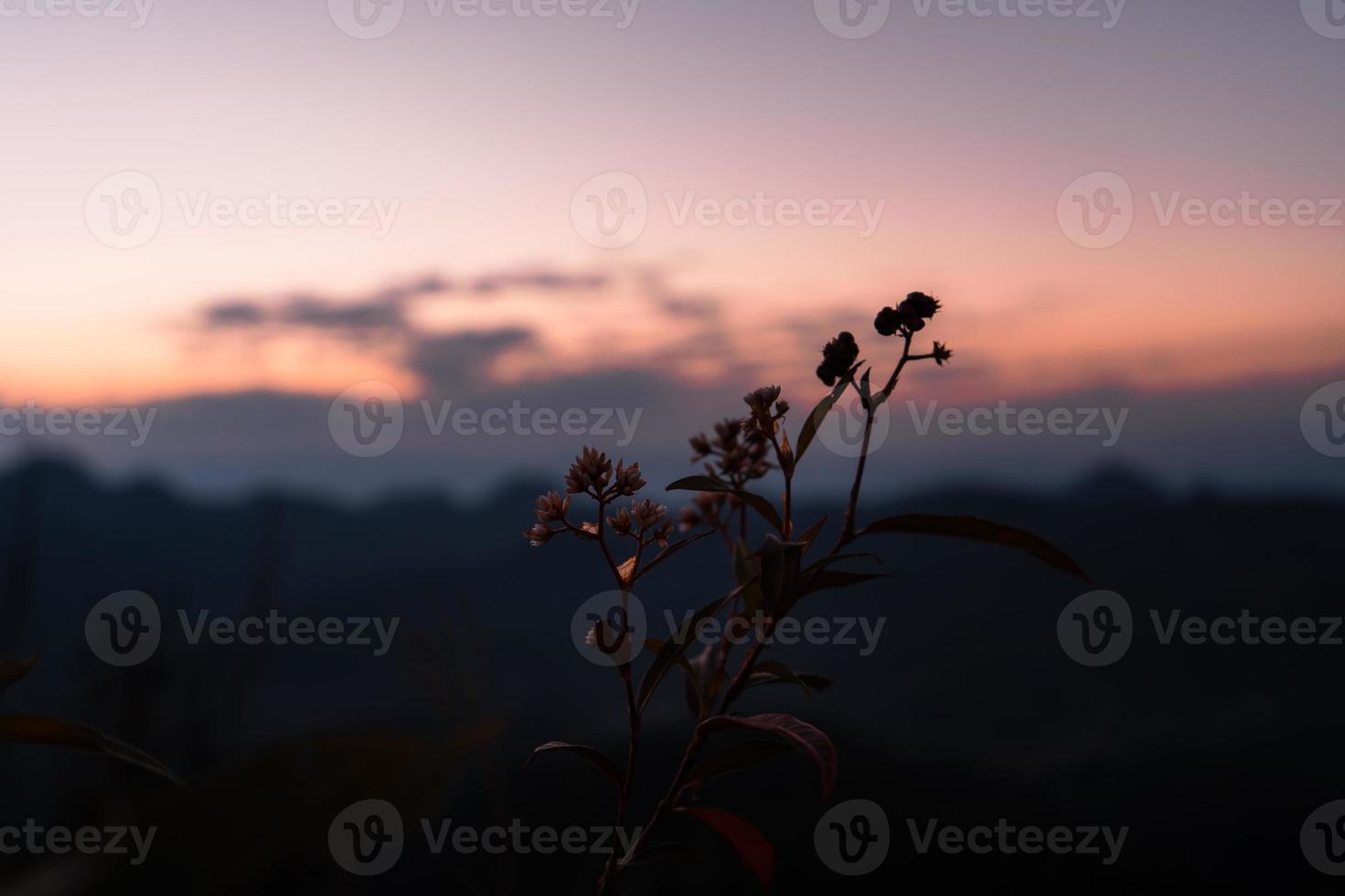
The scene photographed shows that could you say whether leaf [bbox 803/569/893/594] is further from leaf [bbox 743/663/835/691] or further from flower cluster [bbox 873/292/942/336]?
flower cluster [bbox 873/292/942/336]

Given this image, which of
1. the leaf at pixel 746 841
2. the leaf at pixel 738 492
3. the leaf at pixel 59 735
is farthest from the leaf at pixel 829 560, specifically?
the leaf at pixel 59 735

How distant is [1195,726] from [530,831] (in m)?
3.23

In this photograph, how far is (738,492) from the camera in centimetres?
111

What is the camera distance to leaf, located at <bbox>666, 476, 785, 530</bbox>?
1.12 metres

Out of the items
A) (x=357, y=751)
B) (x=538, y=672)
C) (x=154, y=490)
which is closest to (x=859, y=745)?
(x=538, y=672)

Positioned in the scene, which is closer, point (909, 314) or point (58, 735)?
point (58, 735)

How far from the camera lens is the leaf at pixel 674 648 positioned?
1015 mm

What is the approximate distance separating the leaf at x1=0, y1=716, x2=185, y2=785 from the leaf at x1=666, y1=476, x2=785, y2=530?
2.05 ft

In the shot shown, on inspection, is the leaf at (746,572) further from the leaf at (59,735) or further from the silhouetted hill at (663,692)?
the leaf at (59,735)

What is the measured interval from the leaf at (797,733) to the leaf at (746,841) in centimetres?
8

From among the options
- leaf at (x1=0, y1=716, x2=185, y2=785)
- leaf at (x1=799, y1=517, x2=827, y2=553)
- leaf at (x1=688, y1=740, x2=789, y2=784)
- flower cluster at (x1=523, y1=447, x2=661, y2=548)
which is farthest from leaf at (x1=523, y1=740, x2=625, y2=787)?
leaf at (x1=0, y1=716, x2=185, y2=785)

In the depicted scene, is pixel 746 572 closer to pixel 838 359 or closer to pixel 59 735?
pixel 838 359

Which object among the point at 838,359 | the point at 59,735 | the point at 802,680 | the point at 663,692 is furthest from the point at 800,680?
the point at 663,692

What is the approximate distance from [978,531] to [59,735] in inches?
33.7
